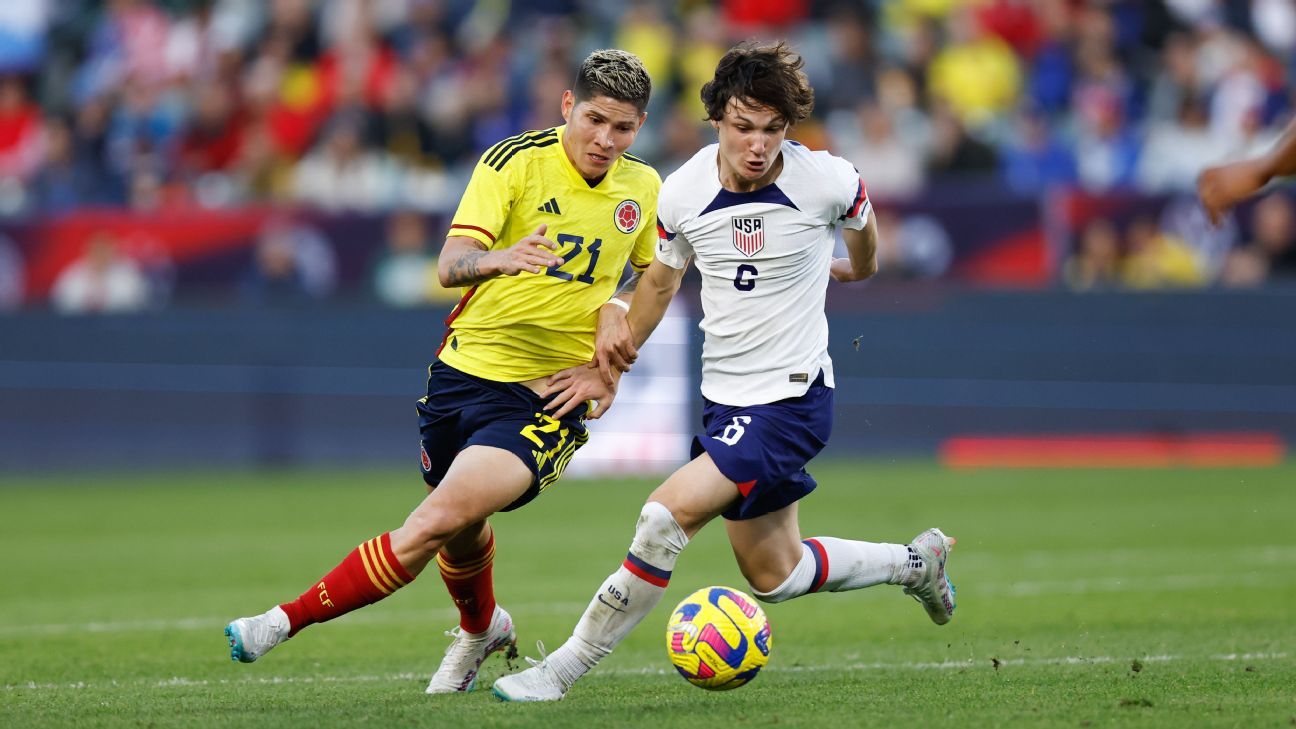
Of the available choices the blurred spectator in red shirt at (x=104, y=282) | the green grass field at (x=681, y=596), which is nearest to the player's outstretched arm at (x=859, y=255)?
the green grass field at (x=681, y=596)

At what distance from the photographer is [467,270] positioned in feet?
20.9

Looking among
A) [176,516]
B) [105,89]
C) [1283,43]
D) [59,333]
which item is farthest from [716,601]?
[105,89]

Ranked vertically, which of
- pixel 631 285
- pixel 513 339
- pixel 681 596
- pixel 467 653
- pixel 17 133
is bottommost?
pixel 681 596

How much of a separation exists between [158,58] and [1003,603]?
1596 centimetres

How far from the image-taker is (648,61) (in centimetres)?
2027

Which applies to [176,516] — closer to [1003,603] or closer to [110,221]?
[110,221]

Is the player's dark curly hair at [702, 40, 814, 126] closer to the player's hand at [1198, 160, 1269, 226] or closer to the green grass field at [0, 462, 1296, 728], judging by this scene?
the player's hand at [1198, 160, 1269, 226]

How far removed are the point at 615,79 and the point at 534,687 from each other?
2320 mm

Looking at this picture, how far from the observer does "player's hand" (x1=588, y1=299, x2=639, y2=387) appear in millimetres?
6758

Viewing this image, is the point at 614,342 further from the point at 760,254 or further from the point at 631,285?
the point at 760,254

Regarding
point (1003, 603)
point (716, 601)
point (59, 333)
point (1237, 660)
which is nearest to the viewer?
point (716, 601)

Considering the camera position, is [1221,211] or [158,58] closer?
[1221,211]

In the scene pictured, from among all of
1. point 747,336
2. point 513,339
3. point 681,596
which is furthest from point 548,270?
point 681,596

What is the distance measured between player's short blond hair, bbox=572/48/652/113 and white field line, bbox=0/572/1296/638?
12.6 feet
